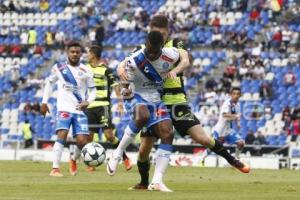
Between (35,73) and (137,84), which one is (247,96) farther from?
(137,84)

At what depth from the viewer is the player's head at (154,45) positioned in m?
13.4

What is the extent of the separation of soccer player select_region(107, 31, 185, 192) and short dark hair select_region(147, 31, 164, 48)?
109mm

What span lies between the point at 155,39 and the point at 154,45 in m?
0.12

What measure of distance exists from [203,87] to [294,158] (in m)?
10.8

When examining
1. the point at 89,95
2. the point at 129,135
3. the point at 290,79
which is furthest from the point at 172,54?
the point at 290,79

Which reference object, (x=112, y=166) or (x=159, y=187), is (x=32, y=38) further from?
(x=159, y=187)

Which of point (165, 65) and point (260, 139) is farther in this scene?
point (260, 139)

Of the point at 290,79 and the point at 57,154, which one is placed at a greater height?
the point at 290,79

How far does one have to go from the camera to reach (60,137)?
18.8 metres

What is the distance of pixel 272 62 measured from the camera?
39031 mm

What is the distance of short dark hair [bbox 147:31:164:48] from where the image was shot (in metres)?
13.4

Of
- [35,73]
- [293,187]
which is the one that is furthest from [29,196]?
[35,73]

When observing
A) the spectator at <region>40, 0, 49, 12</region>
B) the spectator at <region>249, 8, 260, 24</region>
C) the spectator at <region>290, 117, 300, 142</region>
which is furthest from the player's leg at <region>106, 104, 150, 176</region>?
the spectator at <region>40, 0, 49, 12</region>

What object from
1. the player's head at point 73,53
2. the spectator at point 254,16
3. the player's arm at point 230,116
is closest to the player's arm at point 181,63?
the player's head at point 73,53
